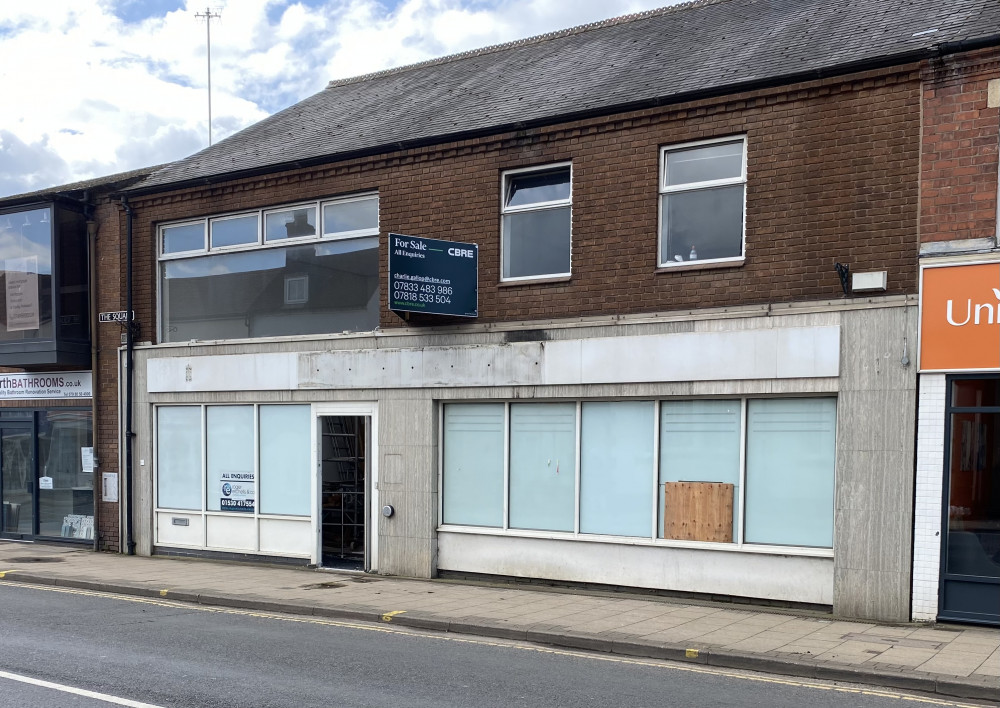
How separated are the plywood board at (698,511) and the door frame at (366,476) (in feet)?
15.6

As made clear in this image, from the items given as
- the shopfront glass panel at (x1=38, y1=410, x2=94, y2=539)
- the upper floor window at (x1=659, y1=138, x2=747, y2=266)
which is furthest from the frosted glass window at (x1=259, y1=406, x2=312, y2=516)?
the upper floor window at (x1=659, y1=138, x2=747, y2=266)

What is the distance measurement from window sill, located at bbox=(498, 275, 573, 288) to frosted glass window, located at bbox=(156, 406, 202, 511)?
22.0 ft

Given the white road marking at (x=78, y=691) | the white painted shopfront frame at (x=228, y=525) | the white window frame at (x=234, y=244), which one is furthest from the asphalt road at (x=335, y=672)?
the white window frame at (x=234, y=244)

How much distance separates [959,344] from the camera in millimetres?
10359

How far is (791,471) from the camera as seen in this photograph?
11570mm

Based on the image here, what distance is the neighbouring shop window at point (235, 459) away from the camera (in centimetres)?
1581

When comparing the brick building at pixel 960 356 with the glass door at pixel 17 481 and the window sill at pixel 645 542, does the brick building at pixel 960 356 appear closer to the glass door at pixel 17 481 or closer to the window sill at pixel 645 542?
the window sill at pixel 645 542

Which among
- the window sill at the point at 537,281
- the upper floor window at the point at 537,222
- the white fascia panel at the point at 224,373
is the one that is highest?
the upper floor window at the point at 537,222

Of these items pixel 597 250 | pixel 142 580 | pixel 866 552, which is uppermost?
pixel 597 250

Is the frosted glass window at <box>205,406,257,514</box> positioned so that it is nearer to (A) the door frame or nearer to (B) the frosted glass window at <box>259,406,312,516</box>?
(B) the frosted glass window at <box>259,406,312,516</box>

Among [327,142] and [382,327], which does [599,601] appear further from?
[327,142]

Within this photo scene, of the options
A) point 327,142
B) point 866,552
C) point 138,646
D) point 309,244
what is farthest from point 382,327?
point 866,552

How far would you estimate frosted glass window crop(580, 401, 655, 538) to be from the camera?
12594 millimetres

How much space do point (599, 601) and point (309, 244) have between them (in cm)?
762
